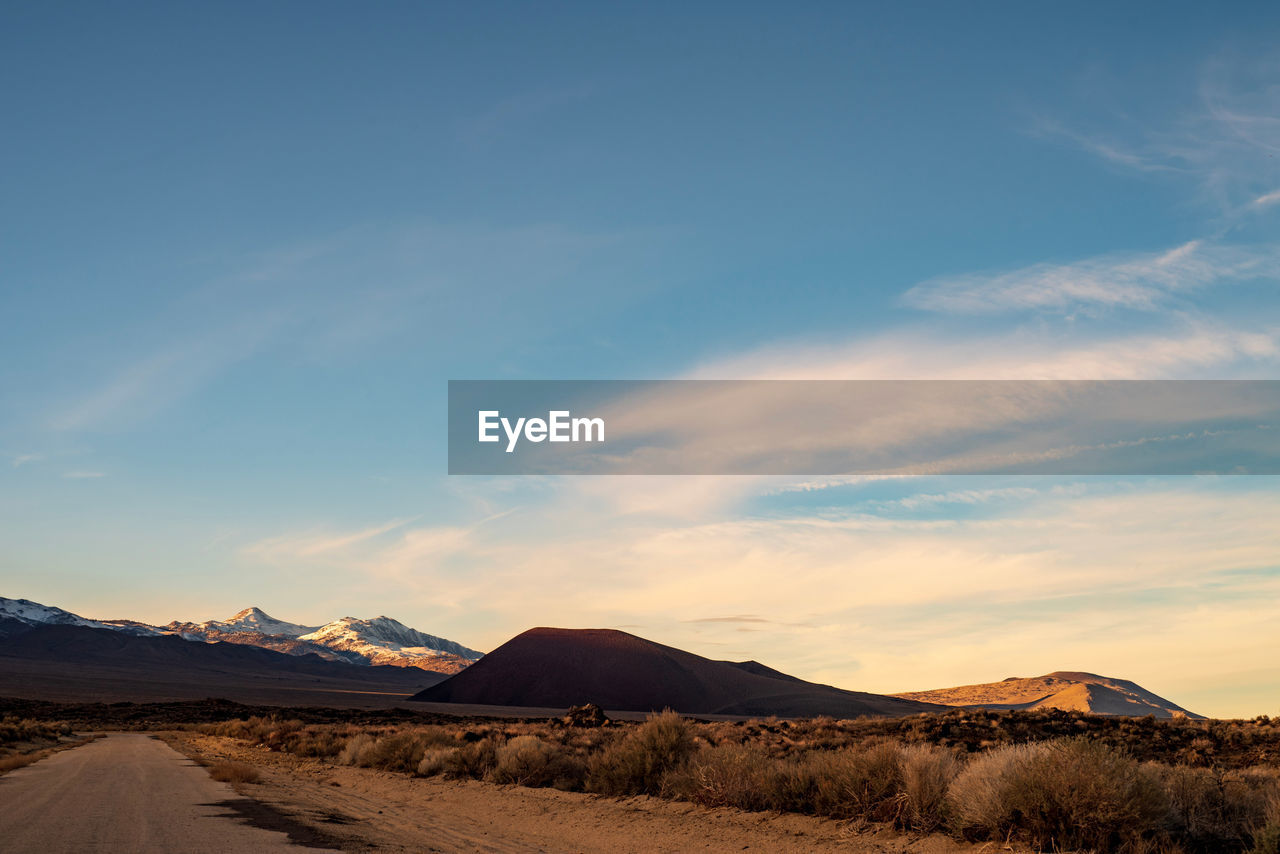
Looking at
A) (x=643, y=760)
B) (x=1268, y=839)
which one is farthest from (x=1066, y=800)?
(x=643, y=760)

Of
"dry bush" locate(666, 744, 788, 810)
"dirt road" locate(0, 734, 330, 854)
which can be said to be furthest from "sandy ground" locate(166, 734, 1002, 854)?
"dirt road" locate(0, 734, 330, 854)

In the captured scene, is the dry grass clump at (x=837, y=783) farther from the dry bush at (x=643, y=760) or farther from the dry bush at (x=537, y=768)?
the dry bush at (x=537, y=768)

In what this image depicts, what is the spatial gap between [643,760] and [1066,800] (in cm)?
1093

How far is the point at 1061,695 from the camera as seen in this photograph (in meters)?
127

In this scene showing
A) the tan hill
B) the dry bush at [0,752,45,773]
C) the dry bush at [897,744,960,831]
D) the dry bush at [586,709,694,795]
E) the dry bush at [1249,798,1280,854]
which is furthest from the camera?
the tan hill

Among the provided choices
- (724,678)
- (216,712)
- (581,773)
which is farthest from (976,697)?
(581,773)

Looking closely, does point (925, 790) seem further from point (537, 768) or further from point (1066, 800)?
point (537, 768)

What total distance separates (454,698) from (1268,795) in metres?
143

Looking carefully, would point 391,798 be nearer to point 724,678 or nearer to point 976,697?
point 724,678

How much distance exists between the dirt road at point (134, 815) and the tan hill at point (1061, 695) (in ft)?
392

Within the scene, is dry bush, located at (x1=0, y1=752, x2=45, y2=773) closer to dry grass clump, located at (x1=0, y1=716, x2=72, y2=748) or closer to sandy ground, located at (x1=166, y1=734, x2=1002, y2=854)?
dry grass clump, located at (x1=0, y1=716, x2=72, y2=748)

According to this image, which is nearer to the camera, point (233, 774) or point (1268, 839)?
point (1268, 839)

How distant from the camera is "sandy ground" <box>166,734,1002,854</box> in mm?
13398

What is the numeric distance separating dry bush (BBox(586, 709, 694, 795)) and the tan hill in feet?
372
